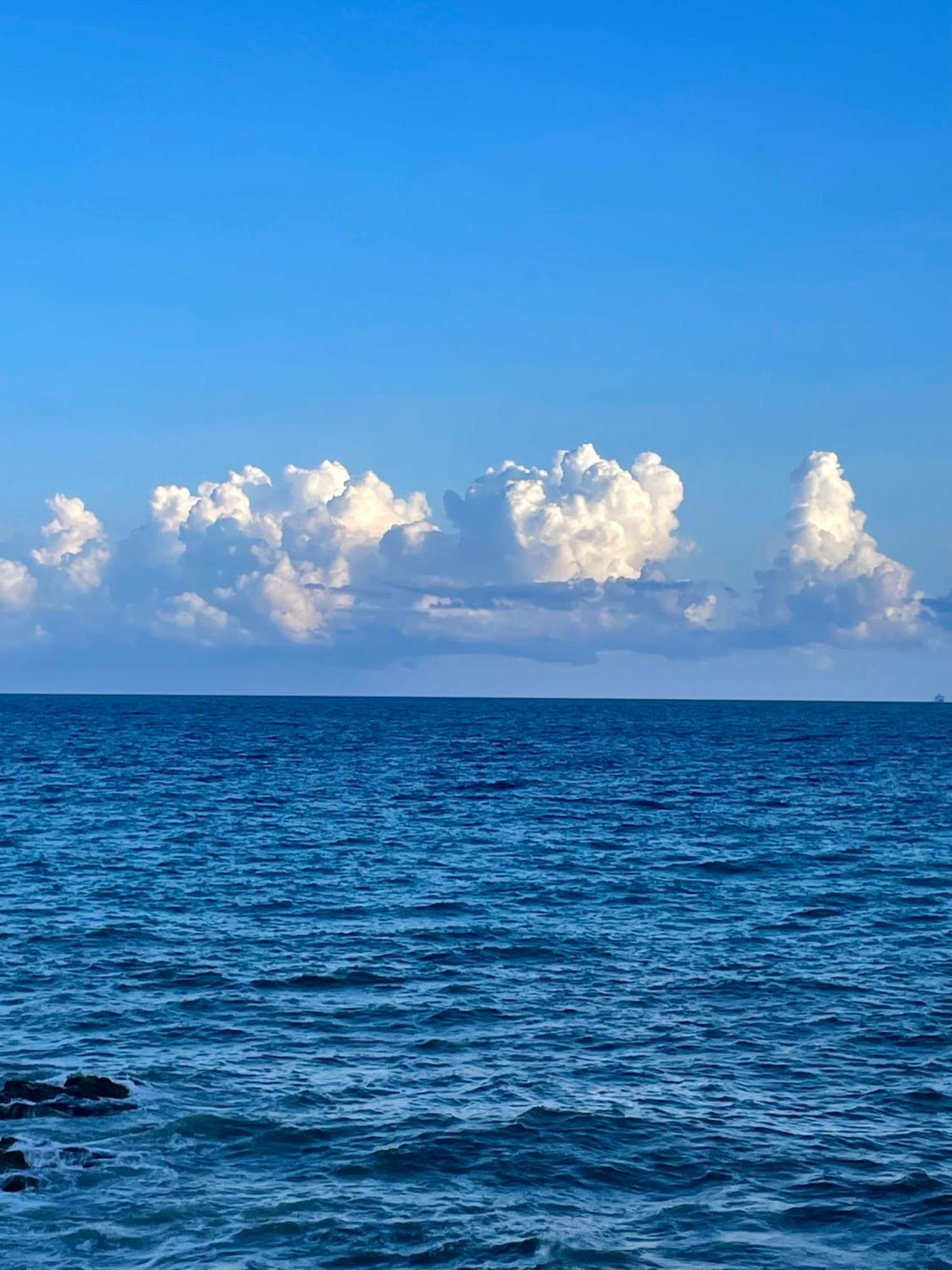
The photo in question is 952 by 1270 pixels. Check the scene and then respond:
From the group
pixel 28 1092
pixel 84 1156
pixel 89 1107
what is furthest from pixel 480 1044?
pixel 28 1092

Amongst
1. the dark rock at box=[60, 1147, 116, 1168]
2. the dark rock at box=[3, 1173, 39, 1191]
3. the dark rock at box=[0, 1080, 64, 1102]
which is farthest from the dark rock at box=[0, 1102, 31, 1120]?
the dark rock at box=[3, 1173, 39, 1191]

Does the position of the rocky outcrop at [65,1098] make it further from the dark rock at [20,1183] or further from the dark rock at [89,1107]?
the dark rock at [20,1183]

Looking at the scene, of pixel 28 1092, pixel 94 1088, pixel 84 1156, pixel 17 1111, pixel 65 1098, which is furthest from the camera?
pixel 94 1088

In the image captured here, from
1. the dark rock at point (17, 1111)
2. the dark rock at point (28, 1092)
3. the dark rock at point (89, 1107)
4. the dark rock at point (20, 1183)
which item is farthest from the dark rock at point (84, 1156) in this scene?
the dark rock at point (28, 1092)

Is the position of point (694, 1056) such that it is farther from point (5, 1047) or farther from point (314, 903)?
point (314, 903)

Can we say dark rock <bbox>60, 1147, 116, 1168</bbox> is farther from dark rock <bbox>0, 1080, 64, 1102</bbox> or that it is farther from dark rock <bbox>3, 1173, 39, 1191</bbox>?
dark rock <bbox>0, 1080, 64, 1102</bbox>

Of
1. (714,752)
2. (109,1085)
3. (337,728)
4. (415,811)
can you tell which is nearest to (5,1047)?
(109,1085)

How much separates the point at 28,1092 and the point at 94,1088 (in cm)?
130

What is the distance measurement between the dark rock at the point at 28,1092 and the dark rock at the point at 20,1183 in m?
3.42

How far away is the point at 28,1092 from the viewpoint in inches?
1042

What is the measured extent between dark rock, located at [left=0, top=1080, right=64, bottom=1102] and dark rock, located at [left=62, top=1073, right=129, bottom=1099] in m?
0.21

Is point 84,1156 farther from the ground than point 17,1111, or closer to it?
closer to it

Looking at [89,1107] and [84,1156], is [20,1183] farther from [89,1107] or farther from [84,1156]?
[89,1107]

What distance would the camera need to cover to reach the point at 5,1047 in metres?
29.8
